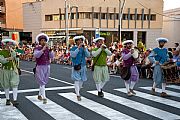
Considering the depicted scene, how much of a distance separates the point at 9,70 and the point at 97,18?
4246 centimetres

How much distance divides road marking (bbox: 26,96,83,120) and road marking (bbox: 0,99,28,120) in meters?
0.65

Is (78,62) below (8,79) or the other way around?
the other way around

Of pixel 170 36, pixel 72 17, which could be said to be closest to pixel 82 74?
pixel 72 17

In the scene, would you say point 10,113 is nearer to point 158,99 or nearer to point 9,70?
point 9,70

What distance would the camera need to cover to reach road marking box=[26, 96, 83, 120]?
6.56m

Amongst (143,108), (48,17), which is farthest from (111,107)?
(48,17)

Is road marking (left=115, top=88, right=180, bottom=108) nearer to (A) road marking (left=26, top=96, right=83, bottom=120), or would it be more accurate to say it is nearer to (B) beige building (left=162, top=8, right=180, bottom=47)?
(A) road marking (left=26, top=96, right=83, bottom=120)

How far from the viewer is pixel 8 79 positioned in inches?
309

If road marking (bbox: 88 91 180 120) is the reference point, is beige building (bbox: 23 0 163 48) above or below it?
above

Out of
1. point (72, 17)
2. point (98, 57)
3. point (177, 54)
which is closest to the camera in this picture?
point (98, 57)

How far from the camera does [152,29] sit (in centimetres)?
5259

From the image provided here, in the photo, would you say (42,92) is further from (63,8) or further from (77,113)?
(63,8)

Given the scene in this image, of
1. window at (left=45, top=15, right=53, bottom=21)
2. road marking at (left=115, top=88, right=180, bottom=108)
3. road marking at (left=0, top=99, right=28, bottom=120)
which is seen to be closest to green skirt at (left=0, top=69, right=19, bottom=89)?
road marking at (left=0, top=99, right=28, bottom=120)

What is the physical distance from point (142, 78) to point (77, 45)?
6.00 m
